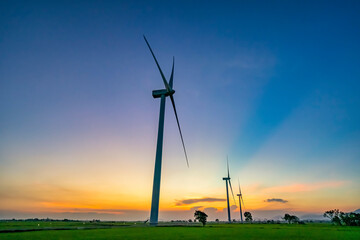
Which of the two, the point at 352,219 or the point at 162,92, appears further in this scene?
the point at 352,219

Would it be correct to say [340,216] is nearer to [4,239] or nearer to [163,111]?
[163,111]

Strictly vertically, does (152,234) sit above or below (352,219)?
above

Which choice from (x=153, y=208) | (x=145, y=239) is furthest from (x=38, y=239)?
(x=153, y=208)

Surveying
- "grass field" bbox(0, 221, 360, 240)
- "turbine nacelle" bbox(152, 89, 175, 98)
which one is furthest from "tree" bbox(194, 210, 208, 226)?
"turbine nacelle" bbox(152, 89, 175, 98)

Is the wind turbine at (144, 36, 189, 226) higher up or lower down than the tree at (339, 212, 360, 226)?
higher up

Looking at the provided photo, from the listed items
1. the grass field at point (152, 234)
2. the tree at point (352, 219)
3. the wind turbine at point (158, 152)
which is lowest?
the tree at point (352, 219)

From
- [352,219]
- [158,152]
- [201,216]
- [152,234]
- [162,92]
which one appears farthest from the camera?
[352,219]

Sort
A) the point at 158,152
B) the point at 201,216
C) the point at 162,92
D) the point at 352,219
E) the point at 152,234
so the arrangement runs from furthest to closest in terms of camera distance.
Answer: the point at 352,219
the point at 201,216
the point at 162,92
the point at 158,152
the point at 152,234

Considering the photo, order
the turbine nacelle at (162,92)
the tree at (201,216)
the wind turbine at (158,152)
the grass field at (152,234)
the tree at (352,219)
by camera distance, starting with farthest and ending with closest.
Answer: the tree at (352,219) → the tree at (201,216) → the turbine nacelle at (162,92) → the wind turbine at (158,152) → the grass field at (152,234)

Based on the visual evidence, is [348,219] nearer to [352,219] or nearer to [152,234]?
[352,219]

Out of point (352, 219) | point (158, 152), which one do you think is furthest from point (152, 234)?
point (352, 219)

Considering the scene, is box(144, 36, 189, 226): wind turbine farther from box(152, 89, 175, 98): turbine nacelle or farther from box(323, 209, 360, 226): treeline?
box(323, 209, 360, 226): treeline

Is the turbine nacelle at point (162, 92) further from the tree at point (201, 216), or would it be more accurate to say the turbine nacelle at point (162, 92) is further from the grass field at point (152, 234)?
the tree at point (201, 216)

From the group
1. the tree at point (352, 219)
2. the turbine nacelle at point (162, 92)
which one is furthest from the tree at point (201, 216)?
the tree at point (352, 219)
